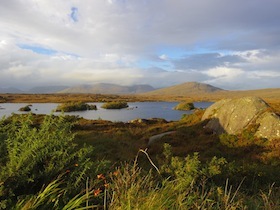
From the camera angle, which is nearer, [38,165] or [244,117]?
[38,165]

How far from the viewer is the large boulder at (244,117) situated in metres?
16.1

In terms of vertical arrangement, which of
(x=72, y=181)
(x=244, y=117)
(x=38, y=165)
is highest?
(x=38, y=165)

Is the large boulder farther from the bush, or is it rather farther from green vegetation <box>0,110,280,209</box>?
the bush

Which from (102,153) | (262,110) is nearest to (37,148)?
(102,153)

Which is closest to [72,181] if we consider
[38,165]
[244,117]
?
[38,165]

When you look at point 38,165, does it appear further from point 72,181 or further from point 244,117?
point 244,117

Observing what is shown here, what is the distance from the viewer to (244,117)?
58.2 ft

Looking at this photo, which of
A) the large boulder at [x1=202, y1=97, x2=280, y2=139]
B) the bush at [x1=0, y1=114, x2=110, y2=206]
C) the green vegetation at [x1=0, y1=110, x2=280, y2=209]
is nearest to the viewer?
the green vegetation at [x1=0, y1=110, x2=280, y2=209]

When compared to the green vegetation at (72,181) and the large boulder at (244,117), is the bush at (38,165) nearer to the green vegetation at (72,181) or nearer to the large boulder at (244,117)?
the green vegetation at (72,181)

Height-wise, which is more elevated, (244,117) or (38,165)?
(38,165)

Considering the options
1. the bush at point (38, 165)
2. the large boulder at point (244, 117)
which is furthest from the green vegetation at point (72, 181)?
the large boulder at point (244, 117)

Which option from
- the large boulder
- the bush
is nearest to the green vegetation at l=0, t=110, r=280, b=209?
the bush

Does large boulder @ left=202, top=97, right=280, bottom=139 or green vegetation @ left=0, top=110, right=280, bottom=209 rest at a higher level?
green vegetation @ left=0, top=110, right=280, bottom=209

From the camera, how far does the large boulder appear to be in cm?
1611
